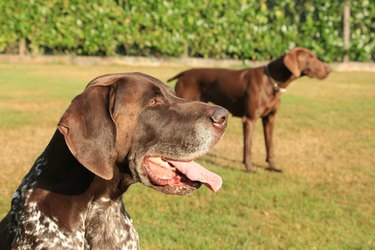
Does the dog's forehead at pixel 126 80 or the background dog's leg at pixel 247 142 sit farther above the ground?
the dog's forehead at pixel 126 80

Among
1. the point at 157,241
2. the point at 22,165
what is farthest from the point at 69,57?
the point at 157,241

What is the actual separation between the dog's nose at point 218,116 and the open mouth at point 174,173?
38cm

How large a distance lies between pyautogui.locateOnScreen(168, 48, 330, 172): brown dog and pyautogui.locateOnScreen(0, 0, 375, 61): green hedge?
476 inches

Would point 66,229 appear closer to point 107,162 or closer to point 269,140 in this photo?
point 107,162

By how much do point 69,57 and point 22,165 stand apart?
14423 millimetres

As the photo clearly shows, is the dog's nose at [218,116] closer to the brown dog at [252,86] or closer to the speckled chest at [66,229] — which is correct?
the speckled chest at [66,229]

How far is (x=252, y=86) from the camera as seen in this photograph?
924cm

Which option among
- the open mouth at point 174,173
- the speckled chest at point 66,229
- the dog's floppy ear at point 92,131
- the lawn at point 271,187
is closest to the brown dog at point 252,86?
the lawn at point 271,187

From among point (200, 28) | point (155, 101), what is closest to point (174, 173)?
point (155, 101)

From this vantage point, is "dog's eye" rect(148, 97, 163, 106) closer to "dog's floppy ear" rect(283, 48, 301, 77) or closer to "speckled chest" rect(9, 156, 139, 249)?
"speckled chest" rect(9, 156, 139, 249)

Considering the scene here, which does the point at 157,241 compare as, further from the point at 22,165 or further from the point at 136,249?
the point at 22,165

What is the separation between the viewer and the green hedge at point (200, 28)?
21.6 meters

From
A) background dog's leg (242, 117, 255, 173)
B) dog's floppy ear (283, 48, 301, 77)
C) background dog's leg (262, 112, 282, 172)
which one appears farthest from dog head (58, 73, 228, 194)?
dog's floppy ear (283, 48, 301, 77)

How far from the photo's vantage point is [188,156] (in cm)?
381
